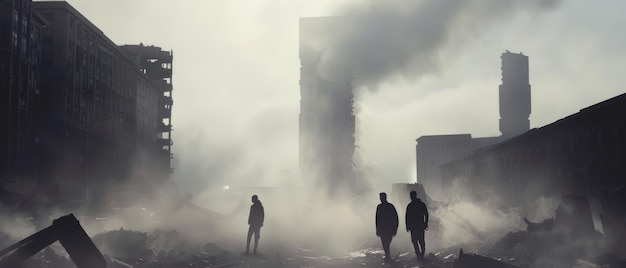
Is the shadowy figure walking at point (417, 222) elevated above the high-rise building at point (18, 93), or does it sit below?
below

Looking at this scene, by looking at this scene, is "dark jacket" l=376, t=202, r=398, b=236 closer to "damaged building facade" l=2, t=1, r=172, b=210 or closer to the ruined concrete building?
"damaged building facade" l=2, t=1, r=172, b=210

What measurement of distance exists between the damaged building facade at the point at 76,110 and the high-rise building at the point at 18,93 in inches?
8.1

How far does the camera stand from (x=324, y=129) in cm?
5538

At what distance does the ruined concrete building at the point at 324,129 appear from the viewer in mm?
54219

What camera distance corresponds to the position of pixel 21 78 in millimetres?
36562

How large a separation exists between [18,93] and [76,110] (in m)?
8.43

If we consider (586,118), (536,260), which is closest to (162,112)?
(586,118)

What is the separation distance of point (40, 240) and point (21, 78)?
32125mm

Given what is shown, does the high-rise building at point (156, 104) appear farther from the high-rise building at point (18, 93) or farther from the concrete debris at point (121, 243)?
the concrete debris at point (121, 243)

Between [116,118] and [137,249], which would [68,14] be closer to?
[116,118]

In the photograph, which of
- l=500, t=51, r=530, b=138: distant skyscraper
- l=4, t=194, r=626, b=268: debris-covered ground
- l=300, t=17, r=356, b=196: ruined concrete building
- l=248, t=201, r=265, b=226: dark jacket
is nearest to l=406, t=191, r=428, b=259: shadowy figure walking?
l=4, t=194, r=626, b=268: debris-covered ground

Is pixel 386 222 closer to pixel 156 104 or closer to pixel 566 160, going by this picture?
pixel 566 160

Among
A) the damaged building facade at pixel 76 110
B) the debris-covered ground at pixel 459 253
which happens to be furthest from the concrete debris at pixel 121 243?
the damaged building facade at pixel 76 110

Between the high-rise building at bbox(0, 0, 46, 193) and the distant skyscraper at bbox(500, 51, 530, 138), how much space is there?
16237 centimetres
